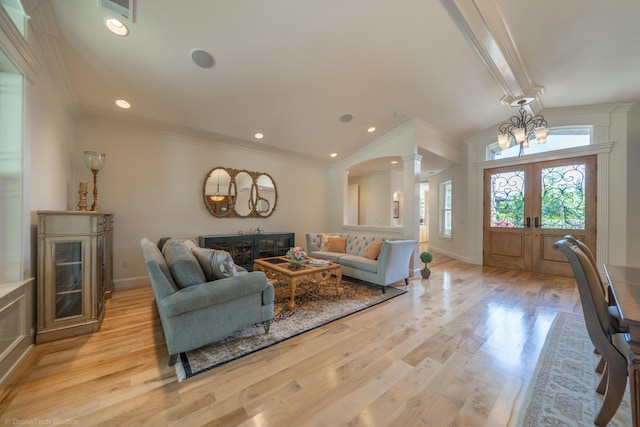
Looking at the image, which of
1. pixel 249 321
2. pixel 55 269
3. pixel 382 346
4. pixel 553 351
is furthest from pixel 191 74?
pixel 553 351

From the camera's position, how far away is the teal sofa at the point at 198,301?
173 centimetres

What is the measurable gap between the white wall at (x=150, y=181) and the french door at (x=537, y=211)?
5442 mm

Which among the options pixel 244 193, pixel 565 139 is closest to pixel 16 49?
pixel 244 193

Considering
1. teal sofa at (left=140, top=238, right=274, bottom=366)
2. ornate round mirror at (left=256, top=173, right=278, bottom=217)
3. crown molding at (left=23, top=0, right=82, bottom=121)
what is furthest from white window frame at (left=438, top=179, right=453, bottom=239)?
crown molding at (left=23, top=0, right=82, bottom=121)

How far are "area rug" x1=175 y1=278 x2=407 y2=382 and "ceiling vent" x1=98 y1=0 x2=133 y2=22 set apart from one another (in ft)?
10.00

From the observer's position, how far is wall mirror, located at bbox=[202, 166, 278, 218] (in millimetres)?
4414

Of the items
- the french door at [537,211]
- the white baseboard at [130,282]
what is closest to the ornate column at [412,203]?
the french door at [537,211]

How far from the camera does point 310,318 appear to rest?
257cm

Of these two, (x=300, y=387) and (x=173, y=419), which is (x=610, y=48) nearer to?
(x=300, y=387)

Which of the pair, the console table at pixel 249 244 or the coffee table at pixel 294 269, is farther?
the console table at pixel 249 244

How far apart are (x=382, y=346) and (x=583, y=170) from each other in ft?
17.7

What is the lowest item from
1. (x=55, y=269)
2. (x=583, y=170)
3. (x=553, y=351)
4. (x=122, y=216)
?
(x=553, y=351)

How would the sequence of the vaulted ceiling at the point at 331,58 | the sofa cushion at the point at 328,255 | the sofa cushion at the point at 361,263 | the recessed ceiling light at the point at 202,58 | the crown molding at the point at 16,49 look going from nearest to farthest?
the crown molding at the point at 16,49, the vaulted ceiling at the point at 331,58, the recessed ceiling light at the point at 202,58, the sofa cushion at the point at 361,263, the sofa cushion at the point at 328,255

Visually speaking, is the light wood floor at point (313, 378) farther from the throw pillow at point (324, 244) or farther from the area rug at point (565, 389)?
the throw pillow at point (324, 244)
